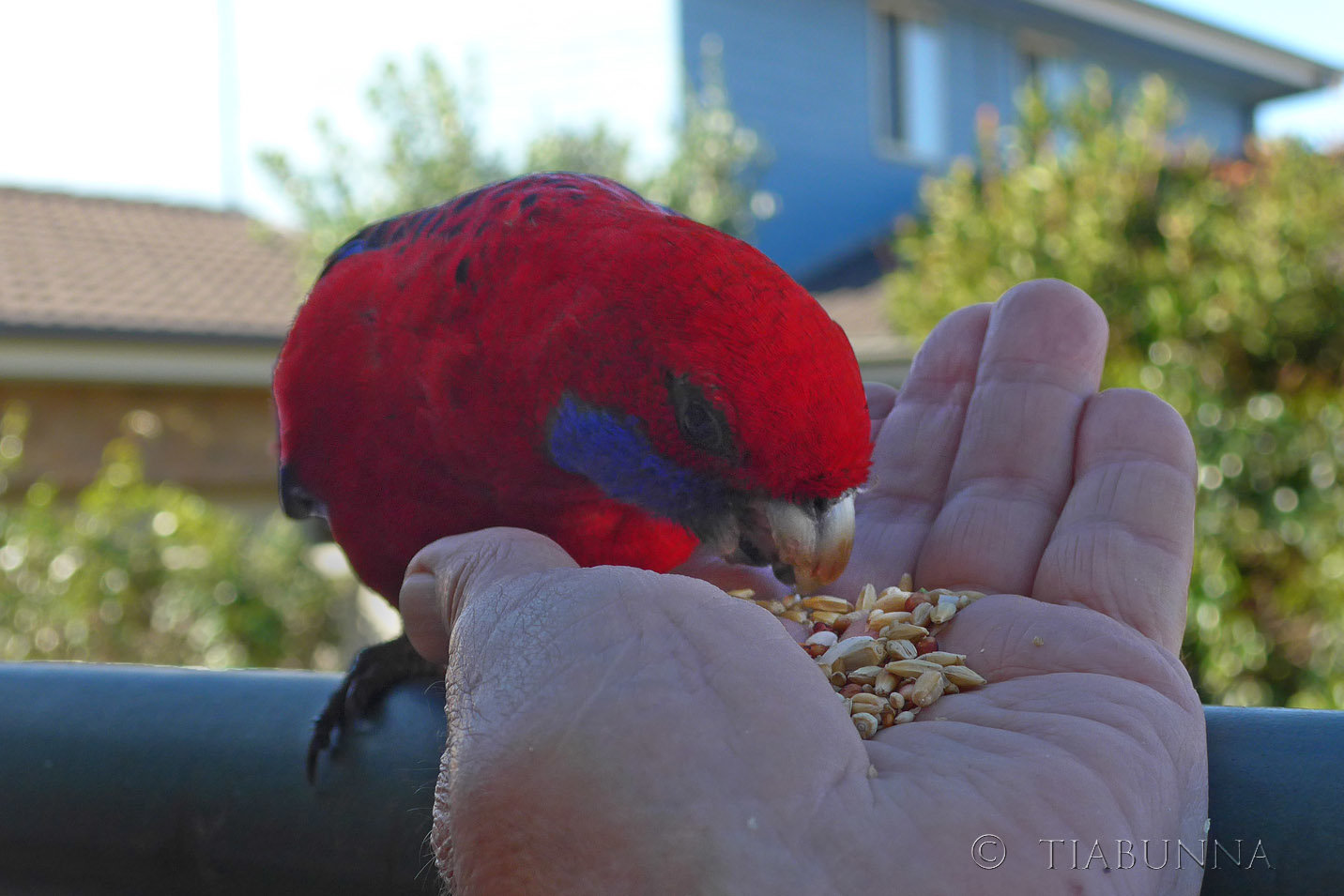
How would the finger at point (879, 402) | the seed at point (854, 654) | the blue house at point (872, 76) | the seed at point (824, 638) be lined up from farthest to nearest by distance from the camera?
the blue house at point (872, 76) → the finger at point (879, 402) → the seed at point (824, 638) → the seed at point (854, 654)

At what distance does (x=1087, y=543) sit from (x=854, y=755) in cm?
63

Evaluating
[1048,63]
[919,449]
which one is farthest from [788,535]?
[1048,63]

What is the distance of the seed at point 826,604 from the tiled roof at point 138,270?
623cm

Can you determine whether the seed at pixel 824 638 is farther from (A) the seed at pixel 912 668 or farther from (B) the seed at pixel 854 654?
(A) the seed at pixel 912 668

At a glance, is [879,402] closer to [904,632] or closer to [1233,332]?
[904,632]

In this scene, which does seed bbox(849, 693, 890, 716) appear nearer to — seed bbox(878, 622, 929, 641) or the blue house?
seed bbox(878, 622, 929, 641)

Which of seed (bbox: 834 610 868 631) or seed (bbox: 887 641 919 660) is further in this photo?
seed (bbox: 834 610 868 631)

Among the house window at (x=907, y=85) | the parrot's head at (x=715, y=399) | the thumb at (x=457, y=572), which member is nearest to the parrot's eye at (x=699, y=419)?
the parrot's head at (x=715, y=399)

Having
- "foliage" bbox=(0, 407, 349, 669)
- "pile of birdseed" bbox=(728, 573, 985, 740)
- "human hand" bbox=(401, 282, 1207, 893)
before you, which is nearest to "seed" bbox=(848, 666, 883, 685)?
"pile of birdseed" bbox=(728, 573, 985, 740)

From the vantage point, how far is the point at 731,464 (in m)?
1.38

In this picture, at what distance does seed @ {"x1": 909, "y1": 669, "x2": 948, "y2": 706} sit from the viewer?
3.97ft

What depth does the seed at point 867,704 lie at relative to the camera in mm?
1181

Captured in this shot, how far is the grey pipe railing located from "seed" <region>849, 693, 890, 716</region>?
12.6 inches

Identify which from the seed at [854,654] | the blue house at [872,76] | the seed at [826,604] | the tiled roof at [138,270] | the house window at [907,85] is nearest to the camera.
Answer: the seed at [854,654]
